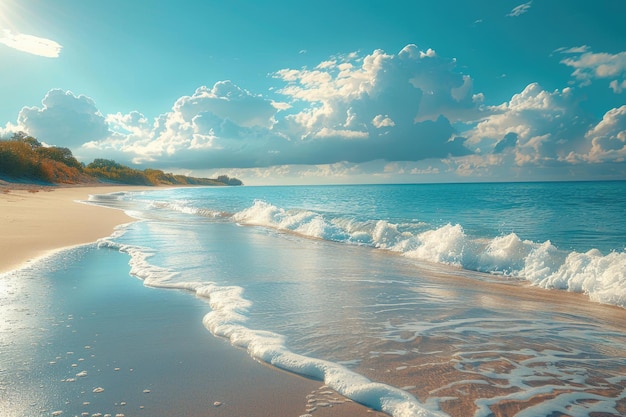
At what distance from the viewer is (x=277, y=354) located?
173 inches

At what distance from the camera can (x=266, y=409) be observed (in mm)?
3305

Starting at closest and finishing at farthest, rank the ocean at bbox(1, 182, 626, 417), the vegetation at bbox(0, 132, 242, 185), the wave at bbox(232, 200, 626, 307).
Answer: the ocean at bbox(1, 182, 626, 417) → the wave at bbox(232, 200, 626, 307) → the vegetation at bbox(0, 132, 242, 185)

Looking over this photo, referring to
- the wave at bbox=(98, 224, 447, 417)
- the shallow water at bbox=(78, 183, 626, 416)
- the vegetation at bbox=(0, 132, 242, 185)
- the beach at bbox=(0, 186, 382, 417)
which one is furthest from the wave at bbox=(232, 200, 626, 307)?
the vegetation at bbox=(0, 132, 242, 185)

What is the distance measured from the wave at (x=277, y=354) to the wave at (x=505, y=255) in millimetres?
6636

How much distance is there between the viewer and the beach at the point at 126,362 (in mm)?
3314

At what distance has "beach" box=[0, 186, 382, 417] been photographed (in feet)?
10.9

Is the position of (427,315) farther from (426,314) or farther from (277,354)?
(277,354)

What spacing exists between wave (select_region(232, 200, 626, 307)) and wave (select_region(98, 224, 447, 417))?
6636 millimetres

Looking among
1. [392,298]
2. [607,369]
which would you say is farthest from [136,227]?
[607,369]

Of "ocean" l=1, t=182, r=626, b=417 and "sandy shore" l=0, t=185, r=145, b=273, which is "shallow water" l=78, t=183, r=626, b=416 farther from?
"sandy shore" l=0, t=185, r=145, b=273

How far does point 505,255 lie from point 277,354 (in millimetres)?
9137

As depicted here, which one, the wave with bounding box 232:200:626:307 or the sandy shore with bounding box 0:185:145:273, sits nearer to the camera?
the wave with bounding box 232:200:626:307

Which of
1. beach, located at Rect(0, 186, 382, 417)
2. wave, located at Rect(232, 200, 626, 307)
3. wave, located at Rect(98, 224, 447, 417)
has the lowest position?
beach, located at Rect(0, 186, 382, 417)

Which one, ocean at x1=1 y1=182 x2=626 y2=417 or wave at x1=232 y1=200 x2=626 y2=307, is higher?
wave at x1=232 y1=200 x2=626 y2=307
